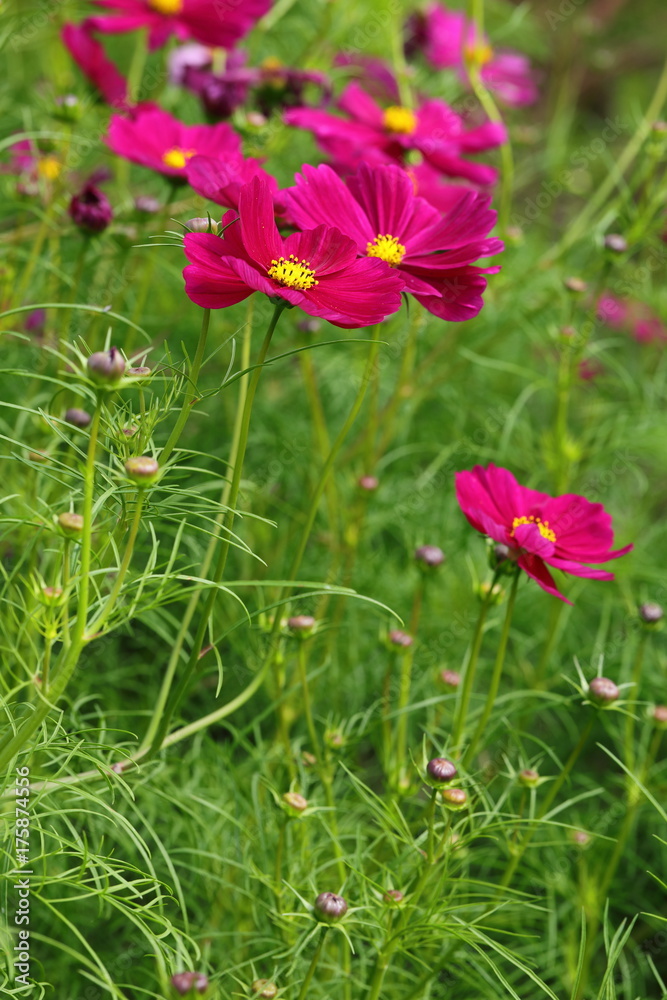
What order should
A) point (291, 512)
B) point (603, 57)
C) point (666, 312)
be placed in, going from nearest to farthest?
point (291, 512) < point (666, 312) < point (603, 57)

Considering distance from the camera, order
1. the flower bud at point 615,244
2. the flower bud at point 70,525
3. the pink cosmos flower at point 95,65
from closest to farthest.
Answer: the flower bud at point 70,525, the flower bud at point 615,244, the pink cosmos flower at point 95,65

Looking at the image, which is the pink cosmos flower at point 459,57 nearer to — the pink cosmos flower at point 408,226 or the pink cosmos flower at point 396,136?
the pink cosmos flower at point 396,136

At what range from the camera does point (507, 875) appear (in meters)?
0.67

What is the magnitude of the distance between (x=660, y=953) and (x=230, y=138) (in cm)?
93

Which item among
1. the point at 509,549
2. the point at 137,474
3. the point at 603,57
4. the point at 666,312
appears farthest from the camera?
the point at 603,57

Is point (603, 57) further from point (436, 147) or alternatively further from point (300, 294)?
point (300, 294)

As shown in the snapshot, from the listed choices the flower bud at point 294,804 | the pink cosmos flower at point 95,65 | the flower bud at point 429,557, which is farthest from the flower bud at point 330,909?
the pink cosmos flower at point 95,65

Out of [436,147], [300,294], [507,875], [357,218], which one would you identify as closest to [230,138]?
[436,147]

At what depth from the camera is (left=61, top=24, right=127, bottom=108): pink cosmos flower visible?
108 cm

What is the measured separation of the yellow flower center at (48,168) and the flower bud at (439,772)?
0.72 m

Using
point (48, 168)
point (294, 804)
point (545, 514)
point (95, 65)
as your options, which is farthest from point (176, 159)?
point (294, 804)

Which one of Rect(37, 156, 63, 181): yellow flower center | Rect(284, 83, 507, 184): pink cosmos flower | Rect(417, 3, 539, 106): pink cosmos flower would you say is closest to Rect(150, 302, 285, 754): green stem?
Rect(284, 83, 507, 184): pink cosmos flower

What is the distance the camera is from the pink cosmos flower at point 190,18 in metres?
1.10

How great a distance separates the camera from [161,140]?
0.92 m
